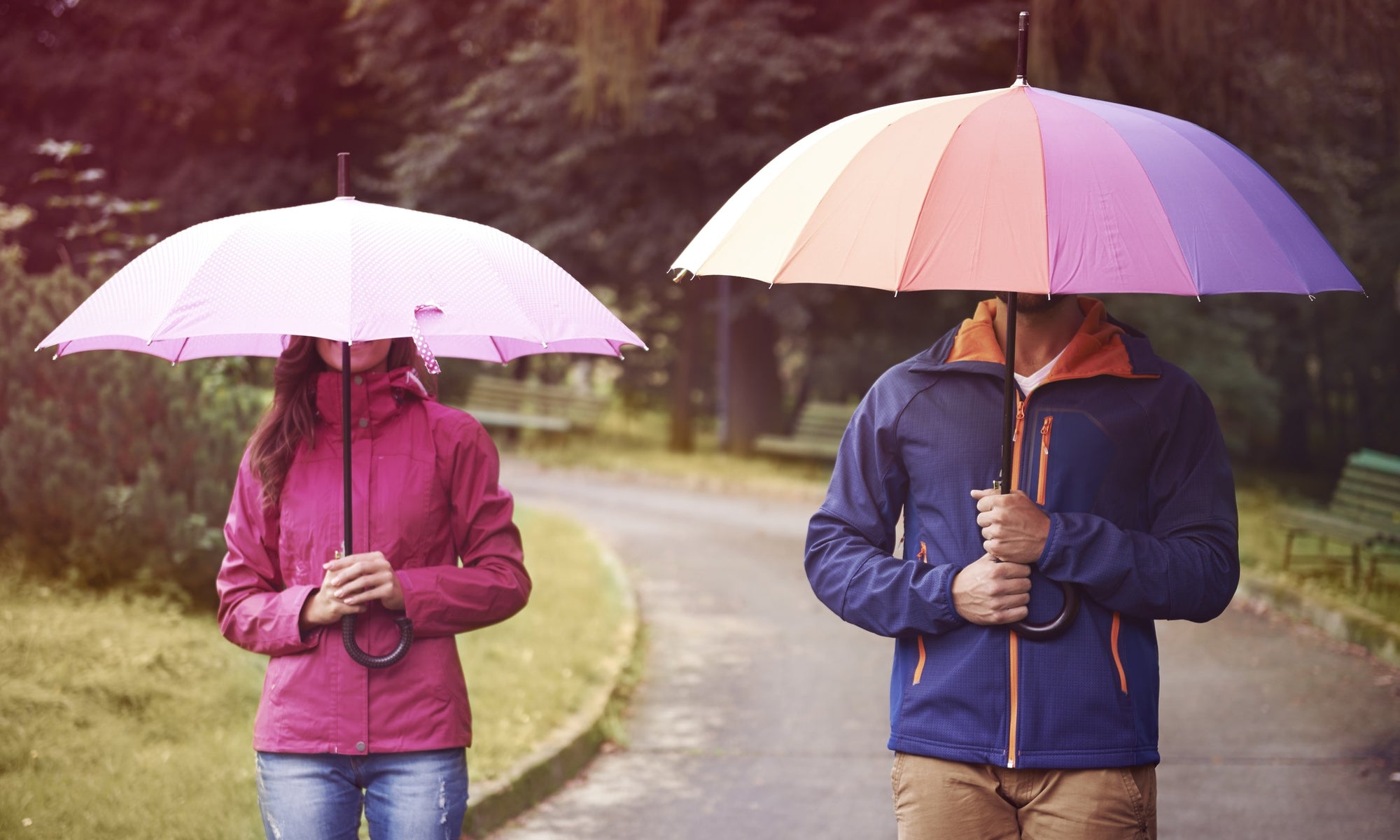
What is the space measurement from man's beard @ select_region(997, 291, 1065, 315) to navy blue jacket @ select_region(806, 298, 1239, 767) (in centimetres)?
9

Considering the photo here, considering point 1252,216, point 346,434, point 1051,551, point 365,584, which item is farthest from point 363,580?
point 1252,216

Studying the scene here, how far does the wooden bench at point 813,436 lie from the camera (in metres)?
19.1

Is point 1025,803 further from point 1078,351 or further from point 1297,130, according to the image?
point 1297,130

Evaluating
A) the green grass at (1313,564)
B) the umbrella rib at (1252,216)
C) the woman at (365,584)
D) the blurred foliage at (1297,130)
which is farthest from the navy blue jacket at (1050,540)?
the green grass at (1313,564)

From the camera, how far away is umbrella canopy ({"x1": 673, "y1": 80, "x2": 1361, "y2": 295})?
8.36ft

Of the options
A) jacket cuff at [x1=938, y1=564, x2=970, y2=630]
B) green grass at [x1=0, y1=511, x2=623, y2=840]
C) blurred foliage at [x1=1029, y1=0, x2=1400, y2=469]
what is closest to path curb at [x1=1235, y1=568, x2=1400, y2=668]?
blurred foliage at [x1=1029, y1=0, x2=1400, y2=469]

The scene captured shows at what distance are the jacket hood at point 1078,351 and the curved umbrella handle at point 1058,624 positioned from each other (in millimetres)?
442

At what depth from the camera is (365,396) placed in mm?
3137

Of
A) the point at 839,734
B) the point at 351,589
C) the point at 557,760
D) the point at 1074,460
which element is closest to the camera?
the point at 1074,460

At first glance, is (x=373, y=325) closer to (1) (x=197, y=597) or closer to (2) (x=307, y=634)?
(2) (x=307, y=634)

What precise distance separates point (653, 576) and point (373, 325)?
8.79m

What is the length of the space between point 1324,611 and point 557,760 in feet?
19.4

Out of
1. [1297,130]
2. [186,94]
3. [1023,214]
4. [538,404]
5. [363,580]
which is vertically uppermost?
[186,94]

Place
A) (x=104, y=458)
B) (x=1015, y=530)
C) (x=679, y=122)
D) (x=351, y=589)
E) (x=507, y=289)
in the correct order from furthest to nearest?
1. (x=679, y=122)
2. (x=104, y=458)
3. (x=507, y=289)
4. (x=351, y=589)
5. (x=1015, y=530)
